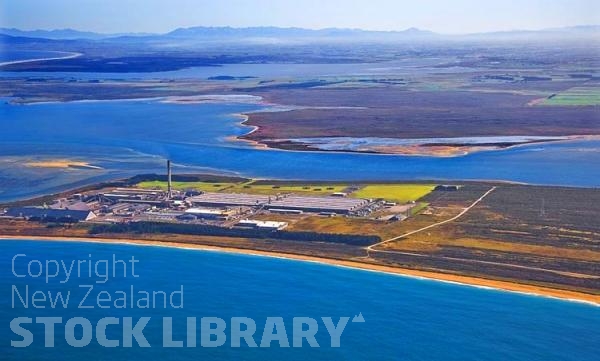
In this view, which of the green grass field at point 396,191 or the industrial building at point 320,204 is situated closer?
the industrial building at point 320,204

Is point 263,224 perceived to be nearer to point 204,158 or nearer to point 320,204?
point 320,204

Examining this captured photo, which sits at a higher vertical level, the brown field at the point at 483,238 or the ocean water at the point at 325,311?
the brown field at the point at 483,238

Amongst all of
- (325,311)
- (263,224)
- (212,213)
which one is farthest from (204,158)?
(325,311)

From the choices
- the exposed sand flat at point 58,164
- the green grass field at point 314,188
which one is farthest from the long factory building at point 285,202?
the exposed sand flat at point 58,164

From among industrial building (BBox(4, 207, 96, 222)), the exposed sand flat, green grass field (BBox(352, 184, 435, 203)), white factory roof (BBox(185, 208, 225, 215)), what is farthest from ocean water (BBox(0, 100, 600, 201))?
white factory roof (BBox(185, 208, 225, 215))

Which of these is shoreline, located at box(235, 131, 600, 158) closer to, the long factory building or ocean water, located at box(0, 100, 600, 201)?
ocean water, located at box(0, 100, 600, 201)

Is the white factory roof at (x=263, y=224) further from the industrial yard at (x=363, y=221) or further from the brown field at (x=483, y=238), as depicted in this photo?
the brown field at (x=483, y=238)
